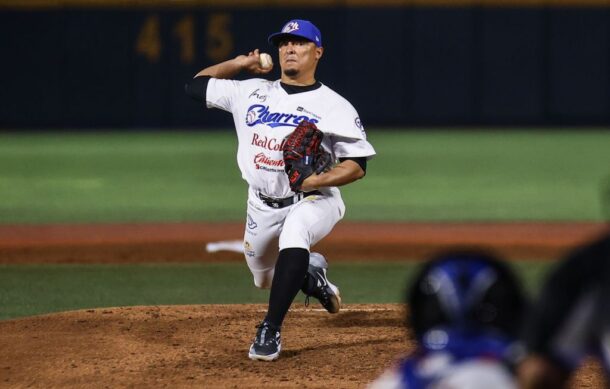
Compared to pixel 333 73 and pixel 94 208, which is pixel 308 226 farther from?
pixel 333 73

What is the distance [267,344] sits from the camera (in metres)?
5.66

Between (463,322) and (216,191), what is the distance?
1238 cm

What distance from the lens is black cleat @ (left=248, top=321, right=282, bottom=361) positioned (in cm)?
565

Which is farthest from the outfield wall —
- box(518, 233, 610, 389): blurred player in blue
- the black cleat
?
box(518, 233, 610, 389): blurred player in blue

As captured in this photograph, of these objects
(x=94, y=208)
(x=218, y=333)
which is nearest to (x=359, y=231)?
(x=94, y=208)

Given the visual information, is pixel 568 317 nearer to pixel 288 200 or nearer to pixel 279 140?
pixel 279 140

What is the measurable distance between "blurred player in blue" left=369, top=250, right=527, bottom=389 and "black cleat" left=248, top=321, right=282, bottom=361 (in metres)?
3.22

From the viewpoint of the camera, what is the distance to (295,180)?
230 inches

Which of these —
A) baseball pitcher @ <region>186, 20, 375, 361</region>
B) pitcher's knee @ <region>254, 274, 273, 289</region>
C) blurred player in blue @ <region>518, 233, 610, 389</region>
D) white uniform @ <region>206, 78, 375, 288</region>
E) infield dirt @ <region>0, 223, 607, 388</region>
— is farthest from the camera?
pitcher's knee @ <region>254, 274, 273, 289</region>

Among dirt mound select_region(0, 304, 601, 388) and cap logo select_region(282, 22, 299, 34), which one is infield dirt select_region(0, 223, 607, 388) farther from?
cap logo select_region(282, 22, 299, 34)

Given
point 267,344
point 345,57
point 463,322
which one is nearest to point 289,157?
point 267,344

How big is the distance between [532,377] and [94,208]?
36.3ft

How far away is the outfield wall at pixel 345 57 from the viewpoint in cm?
2309

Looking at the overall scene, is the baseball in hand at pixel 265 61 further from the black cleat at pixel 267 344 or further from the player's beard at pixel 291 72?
the black cleat at pixel 267 344
